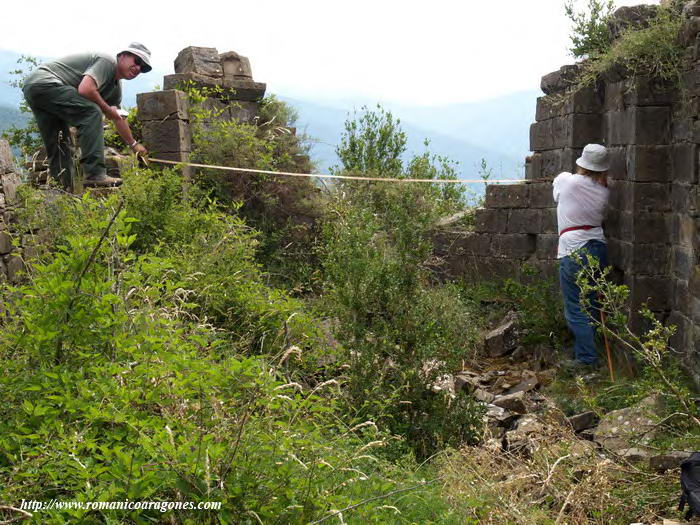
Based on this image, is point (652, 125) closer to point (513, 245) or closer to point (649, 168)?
point (649, 168)

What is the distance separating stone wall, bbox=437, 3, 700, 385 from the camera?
7090 mm

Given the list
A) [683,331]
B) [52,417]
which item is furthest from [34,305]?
[683,331]

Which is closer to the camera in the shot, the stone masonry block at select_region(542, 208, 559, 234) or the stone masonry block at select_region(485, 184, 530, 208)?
the stone masonry block at select_region(542, 208, 559, 234)

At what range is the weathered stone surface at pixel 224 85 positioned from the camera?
446 inches

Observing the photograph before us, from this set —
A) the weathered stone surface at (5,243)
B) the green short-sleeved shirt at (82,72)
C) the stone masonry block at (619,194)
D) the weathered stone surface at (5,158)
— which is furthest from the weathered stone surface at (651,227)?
the green short-sleeved shirt at (82,72)

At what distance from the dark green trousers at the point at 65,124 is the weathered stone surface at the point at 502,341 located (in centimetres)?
479

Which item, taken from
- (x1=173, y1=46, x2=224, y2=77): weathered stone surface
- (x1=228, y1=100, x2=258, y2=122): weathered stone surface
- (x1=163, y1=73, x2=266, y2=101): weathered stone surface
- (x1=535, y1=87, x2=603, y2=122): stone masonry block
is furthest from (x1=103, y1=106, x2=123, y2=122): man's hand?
(x1=535, y1=87, x2=603, y2=122): stone masonry block

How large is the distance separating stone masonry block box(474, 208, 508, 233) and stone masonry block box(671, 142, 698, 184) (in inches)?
132

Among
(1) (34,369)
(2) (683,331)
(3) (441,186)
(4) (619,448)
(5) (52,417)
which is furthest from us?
(3) (441,186)

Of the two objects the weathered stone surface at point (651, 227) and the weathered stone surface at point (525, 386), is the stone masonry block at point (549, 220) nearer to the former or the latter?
the weathered stone surface at point (651, 227)

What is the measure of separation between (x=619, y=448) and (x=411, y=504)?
7.54 ft

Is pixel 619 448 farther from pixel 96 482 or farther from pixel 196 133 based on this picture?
pixel 196 133

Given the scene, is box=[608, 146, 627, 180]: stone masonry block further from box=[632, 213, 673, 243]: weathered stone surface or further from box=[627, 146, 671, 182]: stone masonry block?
box=[632, 213, 673, 243]: weathered stone surface

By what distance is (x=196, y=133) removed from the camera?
35.9ft
